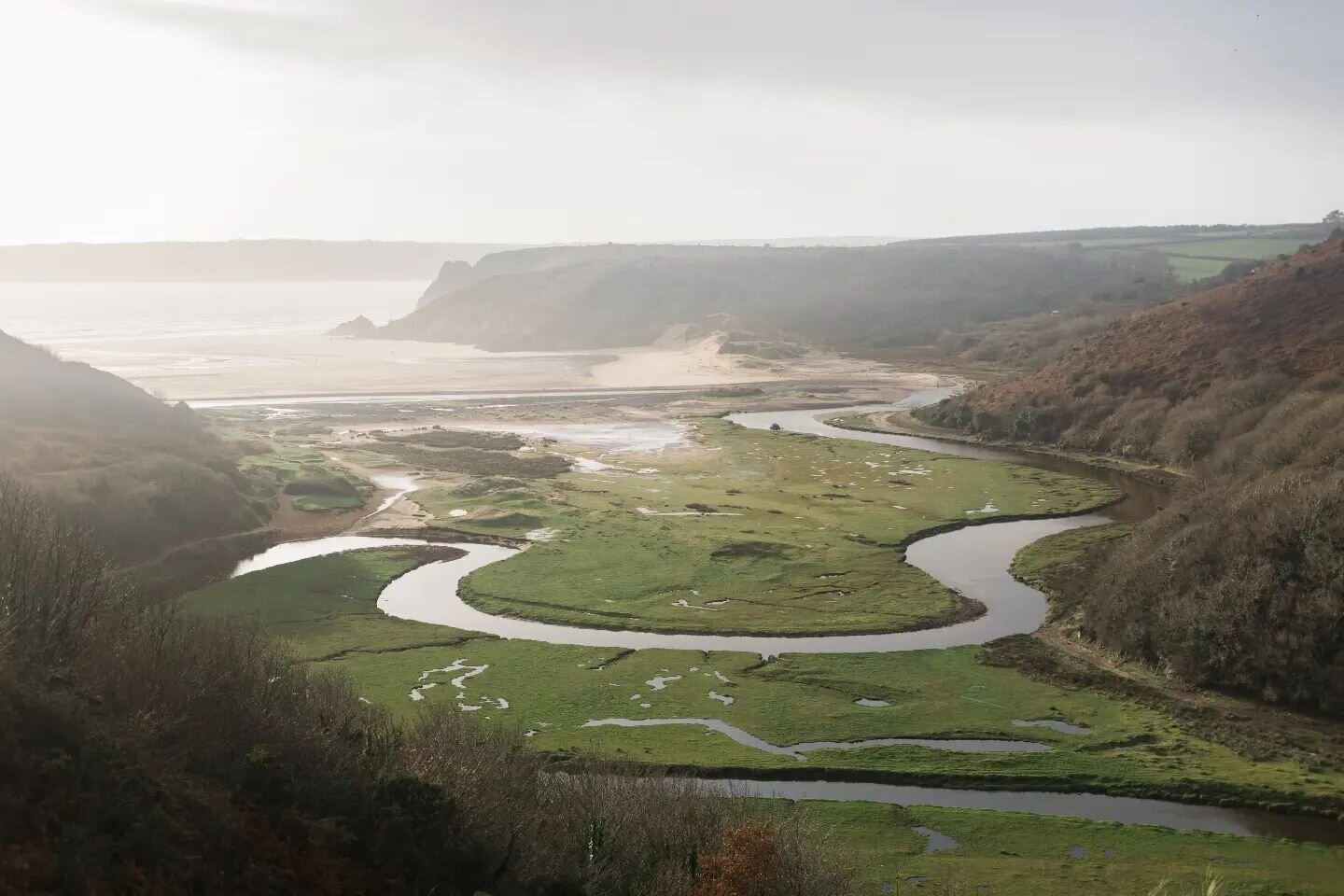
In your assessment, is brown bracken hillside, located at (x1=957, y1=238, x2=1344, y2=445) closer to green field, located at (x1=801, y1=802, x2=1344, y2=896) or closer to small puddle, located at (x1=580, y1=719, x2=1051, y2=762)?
small puddle, located at (x1=580, y1=719, x2=1051, y2=762)

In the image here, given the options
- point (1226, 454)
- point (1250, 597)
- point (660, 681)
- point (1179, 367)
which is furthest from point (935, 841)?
point (1179, 367)

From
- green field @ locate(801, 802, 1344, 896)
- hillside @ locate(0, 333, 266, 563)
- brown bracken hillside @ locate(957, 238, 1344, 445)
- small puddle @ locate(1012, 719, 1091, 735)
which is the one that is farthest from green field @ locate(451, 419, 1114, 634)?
green field @ locate(801, 802, 1344, 896)

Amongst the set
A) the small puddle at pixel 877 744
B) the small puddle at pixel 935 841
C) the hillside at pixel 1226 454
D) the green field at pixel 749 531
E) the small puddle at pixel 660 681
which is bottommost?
the small puddle at pixel 935 841

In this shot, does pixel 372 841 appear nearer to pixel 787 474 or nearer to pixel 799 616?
pixel 799 616

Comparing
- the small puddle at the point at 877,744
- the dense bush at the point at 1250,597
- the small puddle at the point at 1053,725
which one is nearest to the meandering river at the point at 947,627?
the small puddle at the point at 877,744

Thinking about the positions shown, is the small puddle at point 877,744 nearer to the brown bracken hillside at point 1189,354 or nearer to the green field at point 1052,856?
the green field at point 1052,856

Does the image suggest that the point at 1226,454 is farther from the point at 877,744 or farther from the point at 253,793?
the point at 253,793

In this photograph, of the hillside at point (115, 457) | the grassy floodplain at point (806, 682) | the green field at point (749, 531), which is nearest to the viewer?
the grassy floodplain at point (806, 682)

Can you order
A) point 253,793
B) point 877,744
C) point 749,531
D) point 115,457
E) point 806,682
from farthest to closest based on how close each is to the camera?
point 115,457, point 749,531, point 806,682, point 877,744, point 253,793
